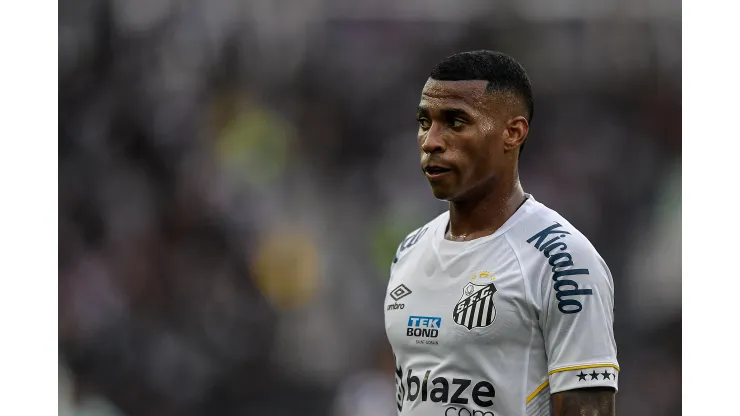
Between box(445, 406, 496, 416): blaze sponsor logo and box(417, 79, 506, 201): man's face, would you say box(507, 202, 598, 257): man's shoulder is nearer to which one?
box(417, 79, 506, 201): man's face

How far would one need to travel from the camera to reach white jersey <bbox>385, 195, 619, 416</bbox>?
338 centimetres

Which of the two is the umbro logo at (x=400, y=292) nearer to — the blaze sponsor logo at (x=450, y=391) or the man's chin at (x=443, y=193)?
the blaze sponsor logo at (x=450, y=391)

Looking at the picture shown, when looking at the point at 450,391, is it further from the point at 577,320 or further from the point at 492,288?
the point at 577,320

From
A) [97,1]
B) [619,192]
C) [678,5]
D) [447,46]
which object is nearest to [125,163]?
[97,1]

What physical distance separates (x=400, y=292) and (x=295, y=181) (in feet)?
17.0

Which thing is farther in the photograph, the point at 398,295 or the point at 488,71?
the point at 398,295

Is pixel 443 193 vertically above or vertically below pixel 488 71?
below

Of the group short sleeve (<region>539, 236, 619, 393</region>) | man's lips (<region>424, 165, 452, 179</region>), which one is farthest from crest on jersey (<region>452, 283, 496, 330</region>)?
man's lips (<region>424, 165, 452, 179</region>)

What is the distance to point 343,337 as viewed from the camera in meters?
8.46

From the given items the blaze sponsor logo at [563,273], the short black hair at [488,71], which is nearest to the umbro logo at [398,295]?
Result: the blaze sponsor logo at [563,273]

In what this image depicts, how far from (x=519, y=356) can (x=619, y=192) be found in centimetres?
557

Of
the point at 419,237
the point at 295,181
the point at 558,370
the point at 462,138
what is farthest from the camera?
the point at 295,181

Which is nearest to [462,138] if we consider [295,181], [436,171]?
[436,171]

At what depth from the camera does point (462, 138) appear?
363 centimetres
